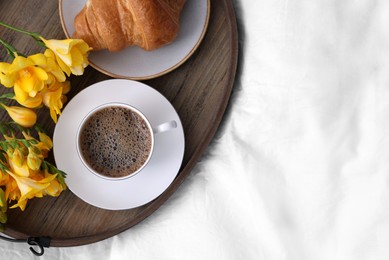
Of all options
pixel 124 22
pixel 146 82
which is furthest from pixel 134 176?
pixel 124 22

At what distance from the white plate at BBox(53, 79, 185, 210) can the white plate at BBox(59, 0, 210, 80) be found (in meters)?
0.03

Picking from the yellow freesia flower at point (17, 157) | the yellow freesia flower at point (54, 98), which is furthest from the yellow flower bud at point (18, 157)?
the yellow freesia flower at point (54, 98)

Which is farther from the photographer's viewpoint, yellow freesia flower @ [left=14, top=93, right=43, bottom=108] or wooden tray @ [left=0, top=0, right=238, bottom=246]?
wooden tray @ [left=0, top=0, right=238, bottom=246]

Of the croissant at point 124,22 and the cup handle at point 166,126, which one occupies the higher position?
the croissant at point 124,22

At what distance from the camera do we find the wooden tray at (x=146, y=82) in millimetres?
1050

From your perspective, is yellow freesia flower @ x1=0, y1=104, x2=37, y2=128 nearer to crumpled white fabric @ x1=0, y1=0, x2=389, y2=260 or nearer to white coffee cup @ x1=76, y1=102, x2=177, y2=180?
white coffee cup @ x1=76, y1=102, x2=177, y2=180

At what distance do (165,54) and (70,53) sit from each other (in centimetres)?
20

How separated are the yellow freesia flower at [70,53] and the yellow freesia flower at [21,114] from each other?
10 cm

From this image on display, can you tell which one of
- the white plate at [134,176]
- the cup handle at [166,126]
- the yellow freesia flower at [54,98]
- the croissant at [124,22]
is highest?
the croissant at [124,22]

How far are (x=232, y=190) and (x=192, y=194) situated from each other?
0.11 m

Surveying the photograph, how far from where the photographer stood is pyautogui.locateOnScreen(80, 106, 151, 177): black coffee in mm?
1021

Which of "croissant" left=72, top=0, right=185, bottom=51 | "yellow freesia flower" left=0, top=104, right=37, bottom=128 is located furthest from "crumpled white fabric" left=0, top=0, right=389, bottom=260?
"yellow freesia flower" left=0, top=104, right=37, bottom=128

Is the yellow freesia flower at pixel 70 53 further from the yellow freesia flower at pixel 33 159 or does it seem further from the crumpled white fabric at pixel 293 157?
the crumpled white fabric at pixel 293 157

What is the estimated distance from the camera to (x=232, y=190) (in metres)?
0.99
